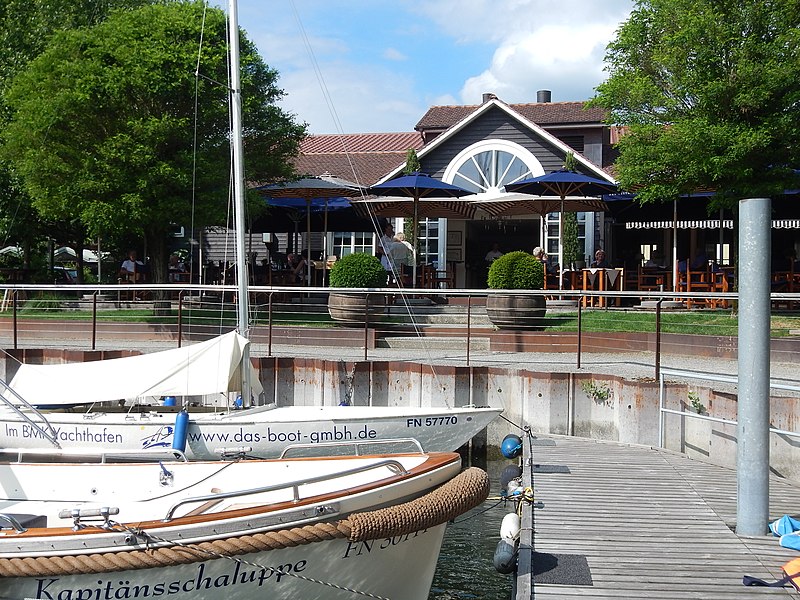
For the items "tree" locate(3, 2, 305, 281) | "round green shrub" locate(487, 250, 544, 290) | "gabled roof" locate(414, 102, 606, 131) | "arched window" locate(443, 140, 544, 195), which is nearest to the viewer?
"round green shrub" locate(487, 250, 544, 290)

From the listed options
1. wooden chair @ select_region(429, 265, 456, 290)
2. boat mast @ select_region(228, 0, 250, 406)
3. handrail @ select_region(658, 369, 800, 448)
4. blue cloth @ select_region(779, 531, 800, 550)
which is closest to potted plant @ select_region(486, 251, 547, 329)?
wooden chair @ select_region(429, 265, 456, 290)

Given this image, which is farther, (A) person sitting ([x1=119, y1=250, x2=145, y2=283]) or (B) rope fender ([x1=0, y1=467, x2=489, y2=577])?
(A) person sitting ([x1=119, y1=250, x2=145, y2=283])

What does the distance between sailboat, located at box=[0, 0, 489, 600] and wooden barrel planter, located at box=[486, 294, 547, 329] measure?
9437 millimetres

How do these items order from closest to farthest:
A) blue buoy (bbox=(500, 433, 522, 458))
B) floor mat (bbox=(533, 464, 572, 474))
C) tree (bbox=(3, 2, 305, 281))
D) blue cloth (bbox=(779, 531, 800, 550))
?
blue cloth (bbox=(779, 531, 800, 550)) < floor mat (bbox=(533, 464, 572, 474)) < blue buoy (bbox=(500, 433, 522, 458)) < tree (bbox=(3, 2, 305, 281))

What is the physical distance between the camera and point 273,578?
7.35 meters

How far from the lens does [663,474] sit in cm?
1108

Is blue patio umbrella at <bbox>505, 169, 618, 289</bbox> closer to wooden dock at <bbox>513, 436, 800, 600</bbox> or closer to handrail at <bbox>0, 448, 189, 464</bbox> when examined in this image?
wooden dock at <bbox>513, 436, 800, 600</bbox>

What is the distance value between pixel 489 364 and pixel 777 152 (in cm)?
734

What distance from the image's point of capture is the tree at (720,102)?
18.2 metres

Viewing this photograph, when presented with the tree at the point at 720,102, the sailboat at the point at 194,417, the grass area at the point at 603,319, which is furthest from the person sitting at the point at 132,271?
the tree at the point at 720,102

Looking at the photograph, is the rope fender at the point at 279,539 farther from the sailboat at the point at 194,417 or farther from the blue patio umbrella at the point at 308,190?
the blue patio umbrella at the point at 308,190

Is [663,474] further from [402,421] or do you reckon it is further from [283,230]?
[283,230]

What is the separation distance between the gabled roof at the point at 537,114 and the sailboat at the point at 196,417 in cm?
1863

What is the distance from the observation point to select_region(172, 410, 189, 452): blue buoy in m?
12.5
